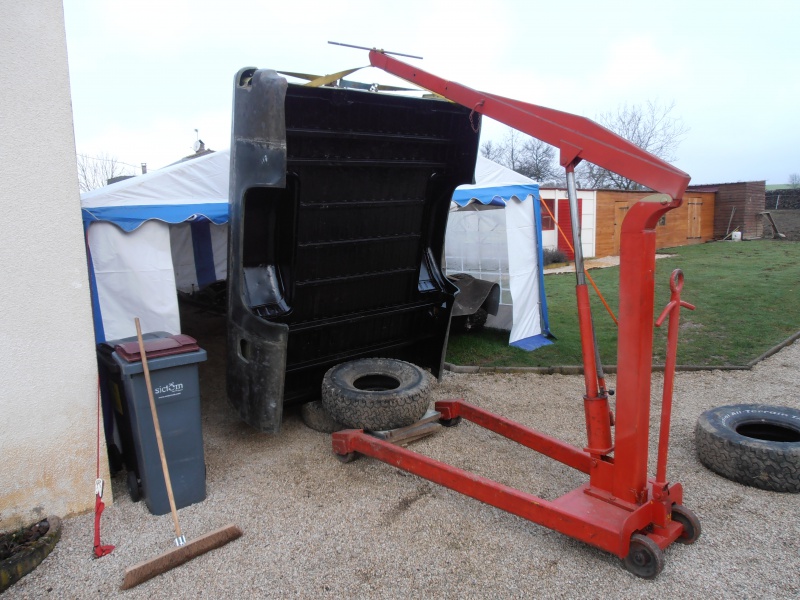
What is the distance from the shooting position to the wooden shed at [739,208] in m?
27.7

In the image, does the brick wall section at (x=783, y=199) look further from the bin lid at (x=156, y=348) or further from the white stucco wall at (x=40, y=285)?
the white stucco wall at (x=40, y=285)

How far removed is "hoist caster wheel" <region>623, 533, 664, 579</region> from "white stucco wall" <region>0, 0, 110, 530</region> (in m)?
3.77

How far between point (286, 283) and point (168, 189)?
2.03 metres

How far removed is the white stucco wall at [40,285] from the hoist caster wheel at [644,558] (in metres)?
3.77

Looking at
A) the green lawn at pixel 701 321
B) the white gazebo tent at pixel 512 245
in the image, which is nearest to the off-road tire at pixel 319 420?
the green lawn at pixel 701 321

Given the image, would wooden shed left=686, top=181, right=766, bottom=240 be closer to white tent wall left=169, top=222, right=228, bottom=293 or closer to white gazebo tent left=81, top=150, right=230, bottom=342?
white tent wall left=169, top=222, right=228, bottom=293

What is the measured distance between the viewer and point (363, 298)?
595 centimetres

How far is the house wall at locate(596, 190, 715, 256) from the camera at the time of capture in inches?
866

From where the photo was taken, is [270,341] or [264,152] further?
[270,341]

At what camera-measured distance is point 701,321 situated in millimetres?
10188

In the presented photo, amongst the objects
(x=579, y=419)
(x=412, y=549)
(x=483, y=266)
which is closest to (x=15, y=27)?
(x=412, y=549)

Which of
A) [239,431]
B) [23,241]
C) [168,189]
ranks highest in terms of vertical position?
[168,189]

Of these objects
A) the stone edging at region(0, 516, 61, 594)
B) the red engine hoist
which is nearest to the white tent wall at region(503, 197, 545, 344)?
the red engine hoist

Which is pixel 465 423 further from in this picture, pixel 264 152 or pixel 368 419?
pixel 264 152
